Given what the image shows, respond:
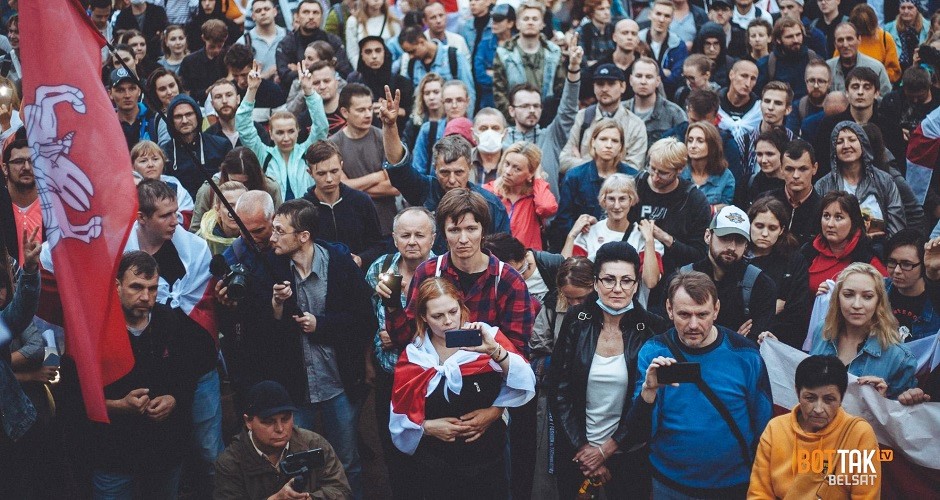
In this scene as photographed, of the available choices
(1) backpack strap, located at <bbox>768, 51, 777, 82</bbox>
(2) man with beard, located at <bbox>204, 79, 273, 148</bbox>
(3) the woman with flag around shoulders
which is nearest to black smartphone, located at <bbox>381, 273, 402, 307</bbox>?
(3) the woman with flag around shoulders

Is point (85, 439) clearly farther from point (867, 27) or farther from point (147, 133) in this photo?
point (867, 27)

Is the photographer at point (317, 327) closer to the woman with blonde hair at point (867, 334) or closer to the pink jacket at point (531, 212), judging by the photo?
the pink jacket at point (531, 212)

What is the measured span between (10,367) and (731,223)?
4133mm

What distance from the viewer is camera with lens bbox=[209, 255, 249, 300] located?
5625 mm

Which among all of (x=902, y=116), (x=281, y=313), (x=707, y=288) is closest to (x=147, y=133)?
(x=281, y=313)

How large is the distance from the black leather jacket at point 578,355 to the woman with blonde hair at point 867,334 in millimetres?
979

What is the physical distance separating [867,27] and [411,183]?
5.80 metres

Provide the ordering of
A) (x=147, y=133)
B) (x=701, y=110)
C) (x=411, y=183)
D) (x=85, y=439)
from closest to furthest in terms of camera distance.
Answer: (x=85, y=439)
(x=411, y=183)
(x=701, y=110)
(x=147, y=133)

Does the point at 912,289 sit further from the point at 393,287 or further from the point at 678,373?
the point at 393,287

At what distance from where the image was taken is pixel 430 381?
16.8ft

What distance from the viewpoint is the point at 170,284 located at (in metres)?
6.07

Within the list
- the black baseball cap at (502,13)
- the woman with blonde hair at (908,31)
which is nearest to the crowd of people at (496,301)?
the woman with blonde hair at (908,31)

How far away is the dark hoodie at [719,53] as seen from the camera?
10.4m

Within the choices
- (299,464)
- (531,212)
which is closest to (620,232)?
(531,212)
